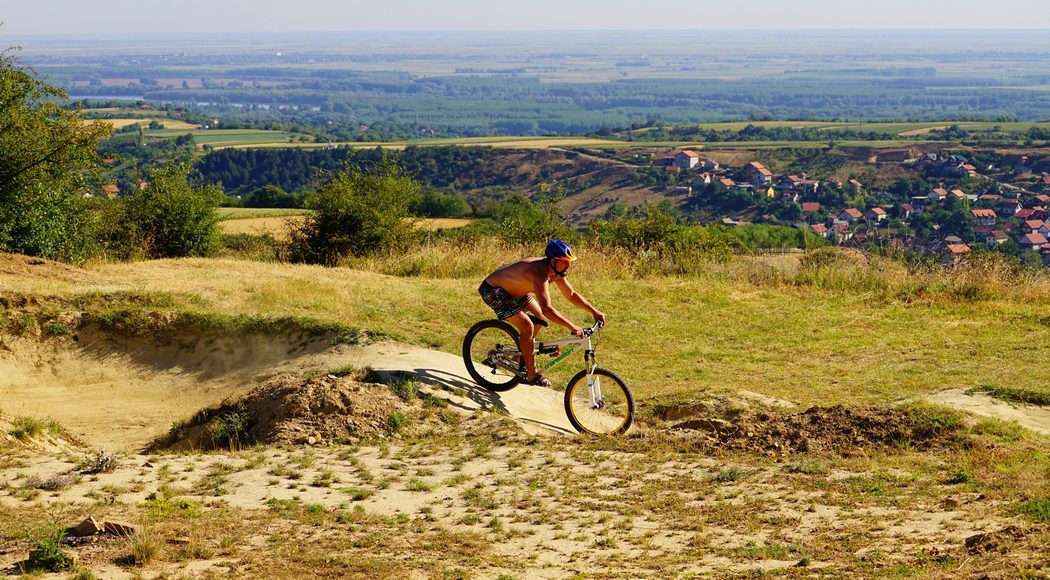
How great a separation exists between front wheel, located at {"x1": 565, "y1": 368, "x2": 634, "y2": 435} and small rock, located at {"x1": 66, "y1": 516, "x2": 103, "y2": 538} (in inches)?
189

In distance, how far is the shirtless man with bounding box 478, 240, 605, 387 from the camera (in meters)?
9.75

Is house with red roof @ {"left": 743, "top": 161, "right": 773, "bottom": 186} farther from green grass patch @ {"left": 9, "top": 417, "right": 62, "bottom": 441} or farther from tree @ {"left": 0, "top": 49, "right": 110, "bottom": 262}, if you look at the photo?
green grass patch @ {"left": 9, "top": 417, "right": 62, "bottom": 441}

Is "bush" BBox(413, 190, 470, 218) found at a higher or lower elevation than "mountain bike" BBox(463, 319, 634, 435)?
lower

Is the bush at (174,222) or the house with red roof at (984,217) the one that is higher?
the bush at (174,222)

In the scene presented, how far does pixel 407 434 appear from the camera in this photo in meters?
9.41

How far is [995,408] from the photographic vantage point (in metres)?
10.6

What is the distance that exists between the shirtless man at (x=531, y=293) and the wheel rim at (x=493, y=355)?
0.28 m

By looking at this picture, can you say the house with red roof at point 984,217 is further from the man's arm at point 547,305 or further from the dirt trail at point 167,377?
the man's arm at point 547,305

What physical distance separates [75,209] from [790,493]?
20.0m

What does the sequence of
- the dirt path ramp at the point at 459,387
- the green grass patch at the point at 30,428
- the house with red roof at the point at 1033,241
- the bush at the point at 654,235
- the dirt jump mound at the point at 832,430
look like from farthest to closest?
the house with red roof at the point at 1033,241, the bush at the point at 654,235, the dirt path ramp at the point at 459,387, the green grass patch at the point at 30,428, the dirt jump mound at the point at 832,430

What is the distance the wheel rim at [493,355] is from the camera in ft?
34.6

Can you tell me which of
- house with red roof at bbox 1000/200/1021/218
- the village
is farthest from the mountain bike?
house with red roof at bbox 1000/200/1021/218

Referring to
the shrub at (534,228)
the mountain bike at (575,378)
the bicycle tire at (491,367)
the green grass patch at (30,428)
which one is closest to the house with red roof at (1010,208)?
the shrub at (534,228)

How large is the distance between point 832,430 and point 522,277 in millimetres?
3414
